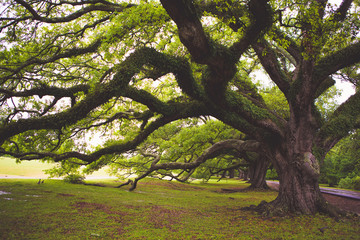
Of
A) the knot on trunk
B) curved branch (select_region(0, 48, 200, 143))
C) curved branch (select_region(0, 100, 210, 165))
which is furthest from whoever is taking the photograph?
curved branch (select_region(0, 100, 210, 165))

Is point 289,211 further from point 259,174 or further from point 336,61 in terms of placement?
point 259,174

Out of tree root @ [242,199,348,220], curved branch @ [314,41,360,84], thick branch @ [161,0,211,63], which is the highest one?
curved branch @ [314,41,360,84]

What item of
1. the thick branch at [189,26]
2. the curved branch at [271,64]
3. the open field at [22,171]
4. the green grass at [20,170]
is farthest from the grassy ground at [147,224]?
the green grass at [20,170]

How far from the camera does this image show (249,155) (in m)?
19.2

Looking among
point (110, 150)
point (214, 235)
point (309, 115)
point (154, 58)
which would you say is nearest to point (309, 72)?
point (309, 115)

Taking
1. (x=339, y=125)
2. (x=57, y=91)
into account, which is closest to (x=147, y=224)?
(x=57, y=91)

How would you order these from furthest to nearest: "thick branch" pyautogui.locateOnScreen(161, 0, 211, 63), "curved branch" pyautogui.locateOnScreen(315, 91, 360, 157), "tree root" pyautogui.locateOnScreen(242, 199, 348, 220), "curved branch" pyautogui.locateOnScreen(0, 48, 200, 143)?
"curved branch" pyautogui.locateOnScreen(315, 91, 360, 157), "tree root" pyautogui.locateOnScreen(242, 199, 348, 220), "curved branch" pyautogui.locateOnScreen(0, 48, 200, 143), "thick branch" pyautogui.locateOnScreen(161, 0, 211, 63)

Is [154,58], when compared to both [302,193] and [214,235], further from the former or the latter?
[302,193]

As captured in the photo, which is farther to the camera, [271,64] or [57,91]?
[57,91]

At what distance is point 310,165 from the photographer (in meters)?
7.36

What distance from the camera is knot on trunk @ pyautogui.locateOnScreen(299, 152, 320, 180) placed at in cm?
732

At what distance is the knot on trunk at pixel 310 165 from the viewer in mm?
7324

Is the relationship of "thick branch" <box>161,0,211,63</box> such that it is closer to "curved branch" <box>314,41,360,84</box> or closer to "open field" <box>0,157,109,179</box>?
"curved branch" <box>314,41,360,84</box>

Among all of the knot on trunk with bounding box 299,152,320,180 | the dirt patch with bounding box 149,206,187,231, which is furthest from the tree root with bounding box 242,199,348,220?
the dirt patch with bounding box 149,206,187,231
